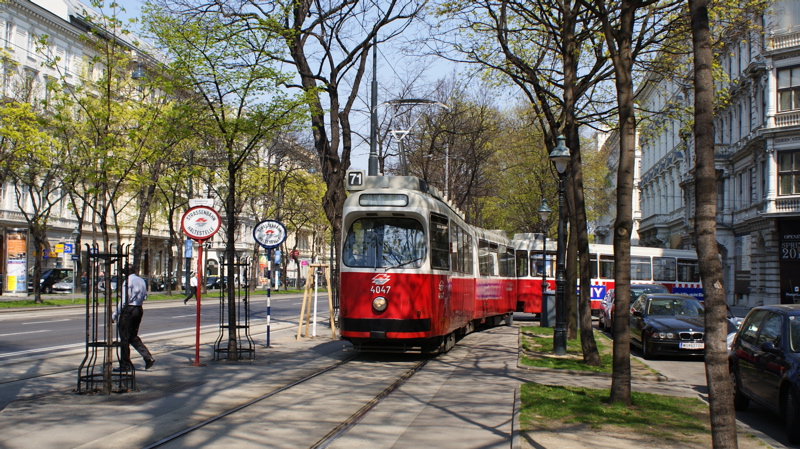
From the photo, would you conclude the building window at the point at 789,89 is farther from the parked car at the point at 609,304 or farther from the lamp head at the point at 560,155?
the lamp head at the point at 560,155

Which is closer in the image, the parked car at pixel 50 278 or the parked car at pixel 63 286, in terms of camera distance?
the parked car at pixel 50 278

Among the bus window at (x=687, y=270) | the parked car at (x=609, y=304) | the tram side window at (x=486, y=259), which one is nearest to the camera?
the tram side window at (x=486, y=259)

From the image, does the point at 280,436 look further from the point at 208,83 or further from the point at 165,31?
the point at 165,31

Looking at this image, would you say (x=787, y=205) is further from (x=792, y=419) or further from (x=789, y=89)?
(x=792, y=419)

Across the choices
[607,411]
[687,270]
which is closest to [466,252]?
[607,411]

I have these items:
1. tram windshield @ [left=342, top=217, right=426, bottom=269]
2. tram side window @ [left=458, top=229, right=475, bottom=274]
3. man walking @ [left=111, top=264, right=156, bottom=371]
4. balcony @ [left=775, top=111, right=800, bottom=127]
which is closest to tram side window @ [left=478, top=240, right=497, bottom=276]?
tram side window @ [left=458, top=229, right=475, bottom=274]

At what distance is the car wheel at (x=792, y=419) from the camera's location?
26.0 feet

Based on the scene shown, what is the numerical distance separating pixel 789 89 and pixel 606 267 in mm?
13693

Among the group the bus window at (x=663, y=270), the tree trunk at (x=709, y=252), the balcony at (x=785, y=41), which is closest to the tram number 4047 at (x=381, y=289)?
the tree trunk at (x=709, y=252)

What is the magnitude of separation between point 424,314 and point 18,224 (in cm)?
4670

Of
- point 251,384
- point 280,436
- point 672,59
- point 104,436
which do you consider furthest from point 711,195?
point 672,59

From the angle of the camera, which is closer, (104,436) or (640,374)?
(104,436)

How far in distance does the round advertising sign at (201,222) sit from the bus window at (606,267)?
2460cm

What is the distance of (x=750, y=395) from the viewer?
9391mm
